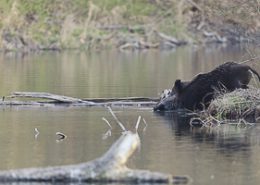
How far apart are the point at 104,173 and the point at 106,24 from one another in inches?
2294

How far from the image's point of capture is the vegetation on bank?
67188mm

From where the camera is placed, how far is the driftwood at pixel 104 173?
45.5 ft

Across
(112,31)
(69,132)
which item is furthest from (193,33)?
(69,132)

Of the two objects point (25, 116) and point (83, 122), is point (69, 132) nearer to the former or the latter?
point (83, 122)

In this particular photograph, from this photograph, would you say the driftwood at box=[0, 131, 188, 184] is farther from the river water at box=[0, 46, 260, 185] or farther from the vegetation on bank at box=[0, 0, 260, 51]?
the vegetation on bank at box=[0, 0, 260, 51]

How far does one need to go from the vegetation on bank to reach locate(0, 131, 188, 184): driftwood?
161 ft

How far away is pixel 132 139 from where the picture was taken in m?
14.2

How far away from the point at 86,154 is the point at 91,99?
30.0 ft

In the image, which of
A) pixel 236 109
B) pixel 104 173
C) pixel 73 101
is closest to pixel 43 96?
pixel 73 101

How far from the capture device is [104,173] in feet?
45.7

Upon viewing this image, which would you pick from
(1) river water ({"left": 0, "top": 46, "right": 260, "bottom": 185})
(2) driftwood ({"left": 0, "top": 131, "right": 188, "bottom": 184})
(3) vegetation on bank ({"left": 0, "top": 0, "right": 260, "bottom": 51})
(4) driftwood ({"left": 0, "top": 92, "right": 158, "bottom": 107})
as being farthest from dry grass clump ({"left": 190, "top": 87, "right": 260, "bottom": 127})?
(3) vegetation on bank ({"left": 0, "top": 0, "right": 260, "bottom": 51})

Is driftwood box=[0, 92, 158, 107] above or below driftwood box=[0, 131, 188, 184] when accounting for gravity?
above

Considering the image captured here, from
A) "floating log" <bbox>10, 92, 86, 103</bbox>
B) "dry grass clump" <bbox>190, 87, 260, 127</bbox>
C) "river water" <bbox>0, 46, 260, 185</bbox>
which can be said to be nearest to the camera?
"river water" <bbox>0, 46, 260, 185</bbox>

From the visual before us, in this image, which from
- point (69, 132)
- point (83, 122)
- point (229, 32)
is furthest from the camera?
point (229, 32)
